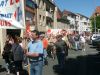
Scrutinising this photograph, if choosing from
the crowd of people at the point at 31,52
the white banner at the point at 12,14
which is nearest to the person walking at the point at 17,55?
the crowd of people at the point at 31,52

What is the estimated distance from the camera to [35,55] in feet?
31.2

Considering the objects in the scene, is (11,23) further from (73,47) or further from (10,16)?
(73,47)

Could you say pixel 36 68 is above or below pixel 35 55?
below

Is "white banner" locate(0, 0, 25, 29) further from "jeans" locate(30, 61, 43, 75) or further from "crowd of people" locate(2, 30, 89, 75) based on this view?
"jeans" locate(30, 61, 43, 75)

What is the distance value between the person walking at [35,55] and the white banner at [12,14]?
888 millimetres

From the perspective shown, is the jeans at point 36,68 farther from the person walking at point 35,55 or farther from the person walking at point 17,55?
the person walking at point 17,55

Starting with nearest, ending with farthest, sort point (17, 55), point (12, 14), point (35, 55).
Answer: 1. point (35, 55)
2. point (12, 14)
3. point (17, 55)

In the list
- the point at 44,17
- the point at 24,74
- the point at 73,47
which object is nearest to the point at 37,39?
the point at 24,74

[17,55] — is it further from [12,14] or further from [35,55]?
[35,55]

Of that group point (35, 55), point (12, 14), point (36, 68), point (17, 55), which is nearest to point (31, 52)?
point (35, 55)

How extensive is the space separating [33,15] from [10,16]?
39681mm

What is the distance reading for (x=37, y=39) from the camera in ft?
31.6

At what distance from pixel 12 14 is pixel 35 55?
1593 mm

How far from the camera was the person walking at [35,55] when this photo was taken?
9547 millimetres
